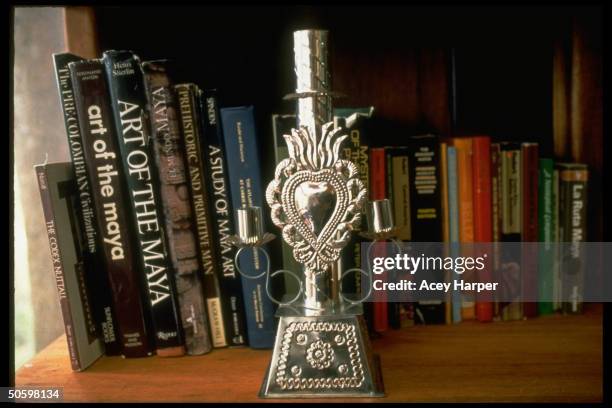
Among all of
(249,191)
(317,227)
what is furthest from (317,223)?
(249,191)

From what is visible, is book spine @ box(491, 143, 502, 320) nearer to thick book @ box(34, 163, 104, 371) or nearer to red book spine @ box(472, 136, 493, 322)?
red book spine @ box(472, 136, 493, 322)

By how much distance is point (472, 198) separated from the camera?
2.32ft

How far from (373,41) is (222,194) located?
320 mm

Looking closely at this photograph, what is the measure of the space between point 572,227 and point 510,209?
9 centimetres

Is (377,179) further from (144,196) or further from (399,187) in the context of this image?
(144,196)

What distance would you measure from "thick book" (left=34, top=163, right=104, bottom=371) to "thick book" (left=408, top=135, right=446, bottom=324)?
40 cm

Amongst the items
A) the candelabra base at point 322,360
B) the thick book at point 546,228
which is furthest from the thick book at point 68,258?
the thick book at point 546,228

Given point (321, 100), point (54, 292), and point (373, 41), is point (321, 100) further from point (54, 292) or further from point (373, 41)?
point (54, 292)

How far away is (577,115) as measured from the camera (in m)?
0.75

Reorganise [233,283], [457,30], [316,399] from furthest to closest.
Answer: [457,30], [233,283], [316,399]

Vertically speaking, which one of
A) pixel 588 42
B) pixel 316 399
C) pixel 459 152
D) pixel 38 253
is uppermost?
pixel 588 42

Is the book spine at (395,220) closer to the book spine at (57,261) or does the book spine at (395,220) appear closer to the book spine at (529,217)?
the book spine at (529,217)

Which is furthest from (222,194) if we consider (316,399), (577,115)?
(577,115)

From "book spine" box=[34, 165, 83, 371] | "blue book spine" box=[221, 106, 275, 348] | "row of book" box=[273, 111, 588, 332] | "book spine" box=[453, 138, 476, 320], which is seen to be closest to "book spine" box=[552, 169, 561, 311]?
"row of book" box=[273, 111, 588, 332]
